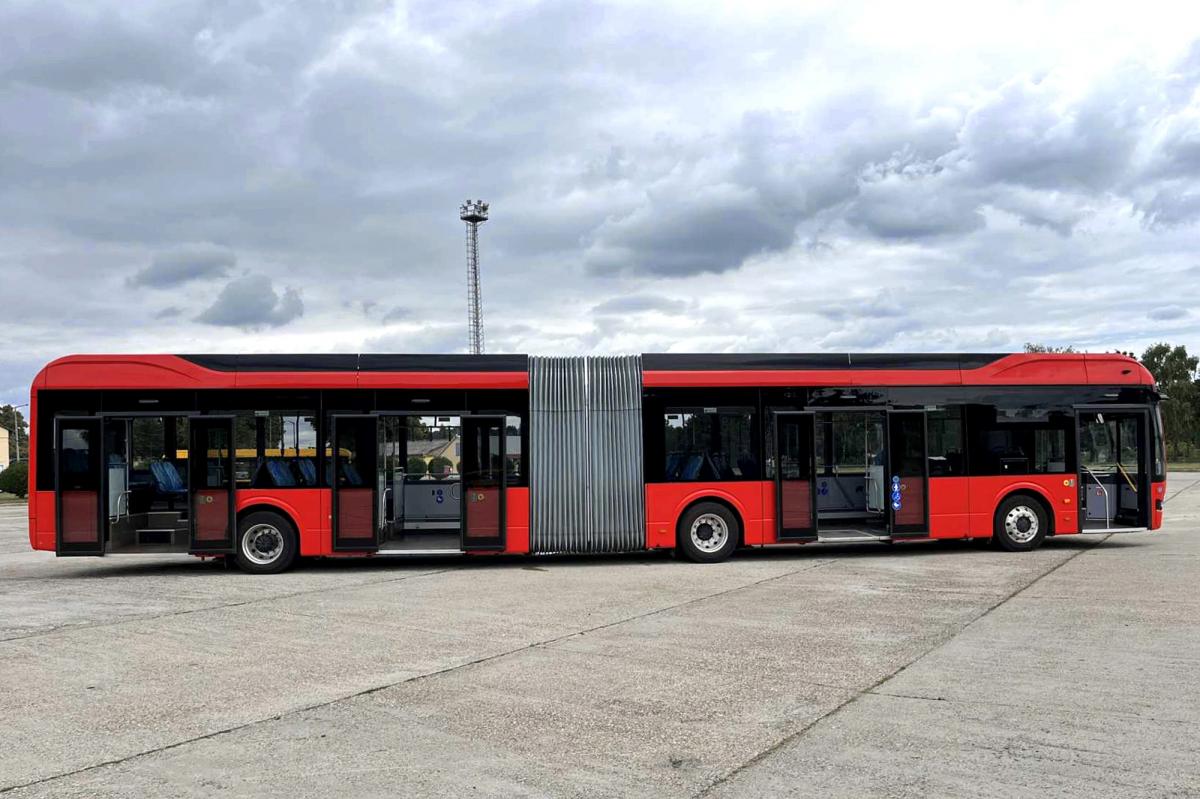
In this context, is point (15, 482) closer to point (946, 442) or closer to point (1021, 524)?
point (946, 442)

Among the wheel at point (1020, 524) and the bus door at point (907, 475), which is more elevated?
the bus door at point (907, 475)

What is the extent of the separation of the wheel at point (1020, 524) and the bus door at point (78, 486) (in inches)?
506

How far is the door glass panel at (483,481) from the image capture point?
13.8 metres

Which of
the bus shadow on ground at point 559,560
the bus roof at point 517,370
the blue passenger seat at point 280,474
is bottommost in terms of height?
the bus shadow on ground at point 559,560

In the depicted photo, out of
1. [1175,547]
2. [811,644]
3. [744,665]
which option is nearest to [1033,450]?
[1175,547]

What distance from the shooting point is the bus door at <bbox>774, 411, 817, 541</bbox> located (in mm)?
14219

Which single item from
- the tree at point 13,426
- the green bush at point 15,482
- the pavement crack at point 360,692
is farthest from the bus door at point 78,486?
the tree at point 13,426

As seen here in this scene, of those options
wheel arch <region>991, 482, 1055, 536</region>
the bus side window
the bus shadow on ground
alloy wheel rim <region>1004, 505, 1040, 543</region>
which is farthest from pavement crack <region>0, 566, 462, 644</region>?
alloy wheel rim <region>1004, 505, 1040, 543</region>

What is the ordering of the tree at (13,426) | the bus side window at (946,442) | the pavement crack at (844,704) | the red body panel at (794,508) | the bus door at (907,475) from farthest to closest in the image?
the tree at (13,426) < the bus side window at (946,442) < the bus door at (907,475) < the red body panel at (794,508) < the pavement crack at (844,704)

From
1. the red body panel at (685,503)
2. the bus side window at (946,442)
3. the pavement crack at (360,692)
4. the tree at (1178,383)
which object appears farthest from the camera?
the tree at (1178,383)

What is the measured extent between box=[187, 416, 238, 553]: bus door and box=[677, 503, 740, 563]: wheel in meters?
6.31

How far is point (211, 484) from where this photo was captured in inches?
534

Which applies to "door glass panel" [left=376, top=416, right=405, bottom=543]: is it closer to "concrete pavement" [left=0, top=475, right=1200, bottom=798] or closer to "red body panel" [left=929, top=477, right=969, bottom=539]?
"concrete pavement" [left=0, top=475, right=1200, bottom=798]

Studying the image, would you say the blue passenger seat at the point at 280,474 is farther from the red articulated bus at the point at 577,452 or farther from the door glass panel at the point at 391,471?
the door glass panel at the point at 391,471
